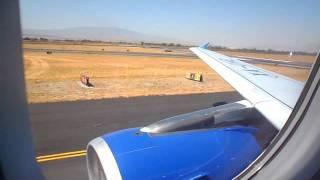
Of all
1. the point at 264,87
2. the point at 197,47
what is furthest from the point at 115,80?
the point at 197,47

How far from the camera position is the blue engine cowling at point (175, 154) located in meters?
1.53

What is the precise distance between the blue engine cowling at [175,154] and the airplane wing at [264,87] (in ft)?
0.57

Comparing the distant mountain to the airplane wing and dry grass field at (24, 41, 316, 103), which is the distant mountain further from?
dry grass field at (24, 41, 316, 103)

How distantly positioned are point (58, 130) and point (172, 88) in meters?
1.52

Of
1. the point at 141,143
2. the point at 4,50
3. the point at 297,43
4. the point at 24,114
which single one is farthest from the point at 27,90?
the point at 297,43

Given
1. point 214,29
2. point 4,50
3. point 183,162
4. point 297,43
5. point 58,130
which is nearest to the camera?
point 297,43

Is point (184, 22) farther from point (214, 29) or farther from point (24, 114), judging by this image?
point (24, 114)

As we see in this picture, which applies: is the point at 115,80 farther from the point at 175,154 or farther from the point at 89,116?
the point at 175,154

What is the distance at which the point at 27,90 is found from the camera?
1.34 meters

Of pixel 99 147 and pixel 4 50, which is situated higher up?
pixel 4 50

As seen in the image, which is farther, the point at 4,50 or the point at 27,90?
the point at 27,90

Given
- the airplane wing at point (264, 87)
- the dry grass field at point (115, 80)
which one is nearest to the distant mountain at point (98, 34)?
the airplane wing at point (264, 87)

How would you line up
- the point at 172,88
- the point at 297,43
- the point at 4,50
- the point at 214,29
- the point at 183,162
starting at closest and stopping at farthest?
the point at 297,43 < the point at 4,50 < the point at 214,29 < the point at 183,162 < the point at 172,88

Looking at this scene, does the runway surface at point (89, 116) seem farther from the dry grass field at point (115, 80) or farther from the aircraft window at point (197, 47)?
the aircraft window at point (197, 47)
